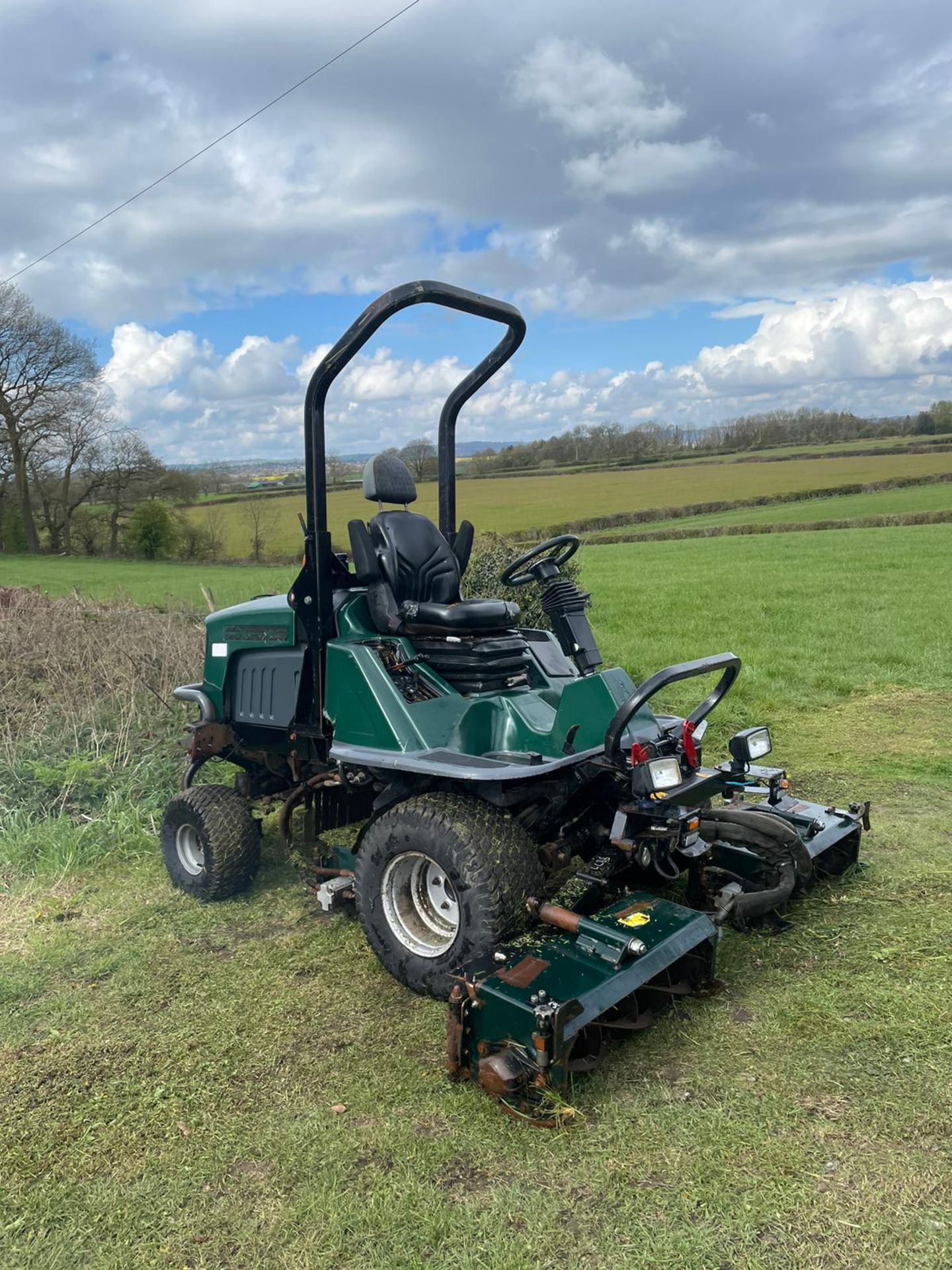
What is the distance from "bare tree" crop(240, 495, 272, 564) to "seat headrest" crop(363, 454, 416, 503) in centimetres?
2415

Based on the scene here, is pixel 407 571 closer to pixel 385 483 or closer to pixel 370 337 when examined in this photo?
pixel 385 483

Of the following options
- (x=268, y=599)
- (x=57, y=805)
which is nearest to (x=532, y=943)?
(x=268, y=599)

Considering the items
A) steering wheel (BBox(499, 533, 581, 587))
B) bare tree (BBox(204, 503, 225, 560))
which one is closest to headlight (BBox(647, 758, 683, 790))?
steering wheel (BBox(499, 533, 581, 587))

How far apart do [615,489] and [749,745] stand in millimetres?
42188

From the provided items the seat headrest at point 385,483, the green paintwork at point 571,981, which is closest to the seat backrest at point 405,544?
the seat headrest at point 385,483

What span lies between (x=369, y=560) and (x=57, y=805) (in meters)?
2.99

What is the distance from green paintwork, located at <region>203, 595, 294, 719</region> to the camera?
4348 millimetres

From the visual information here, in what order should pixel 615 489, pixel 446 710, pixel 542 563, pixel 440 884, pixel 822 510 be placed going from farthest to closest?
pixel 615 489 → pixel 822 510 → pixel 542 563 → pixel 446 710 → pixel 440 884

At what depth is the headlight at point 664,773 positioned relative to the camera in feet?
10.7

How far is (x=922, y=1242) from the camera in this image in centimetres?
228

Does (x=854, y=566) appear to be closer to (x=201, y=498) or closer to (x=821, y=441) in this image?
(x=201, y=498)

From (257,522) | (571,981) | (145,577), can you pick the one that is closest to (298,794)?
(571,981)

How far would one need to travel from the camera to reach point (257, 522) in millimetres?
29125

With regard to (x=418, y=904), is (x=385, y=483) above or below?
above
